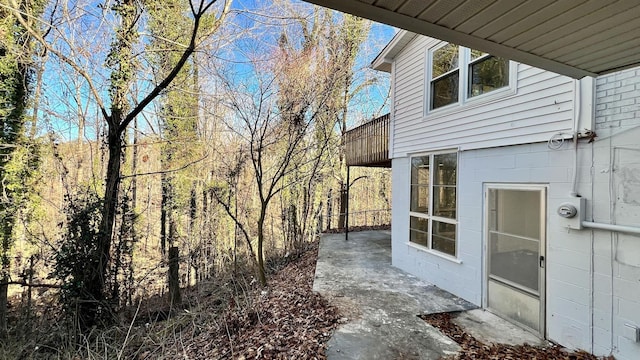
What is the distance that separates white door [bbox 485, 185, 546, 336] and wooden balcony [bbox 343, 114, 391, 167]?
3.40 metres

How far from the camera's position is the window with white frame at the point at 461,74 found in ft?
14.3

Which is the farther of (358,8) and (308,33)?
(308,33)

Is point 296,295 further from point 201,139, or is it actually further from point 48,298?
point 201,139

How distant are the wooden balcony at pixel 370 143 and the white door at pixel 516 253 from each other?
340 centimetres

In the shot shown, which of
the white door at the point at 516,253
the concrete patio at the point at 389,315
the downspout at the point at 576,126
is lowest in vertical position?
the concrete patio at the point at 389,315

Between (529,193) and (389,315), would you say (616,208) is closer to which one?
(529,193)

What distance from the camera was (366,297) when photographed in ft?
15.2

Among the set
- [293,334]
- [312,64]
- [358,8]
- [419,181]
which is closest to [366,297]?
[293,334]

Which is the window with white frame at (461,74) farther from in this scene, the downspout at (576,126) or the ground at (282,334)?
the ground at (282,334)

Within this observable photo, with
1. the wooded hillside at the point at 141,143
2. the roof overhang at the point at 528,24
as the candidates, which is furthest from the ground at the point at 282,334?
the roof overhang at the point at 528,24

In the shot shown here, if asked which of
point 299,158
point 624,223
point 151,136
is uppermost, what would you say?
point 151,136

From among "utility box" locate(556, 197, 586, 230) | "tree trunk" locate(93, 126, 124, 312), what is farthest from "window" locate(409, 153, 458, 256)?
"tree trunk" locate(93, 126, 124, 312)

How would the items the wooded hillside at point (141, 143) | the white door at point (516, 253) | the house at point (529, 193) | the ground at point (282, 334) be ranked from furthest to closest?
the wooded hillside at point (141, 143) → the white door at point (516, 253) → the ground at point (282, 334) → the house at point (529, 193)

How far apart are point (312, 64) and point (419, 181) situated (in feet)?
21.6
